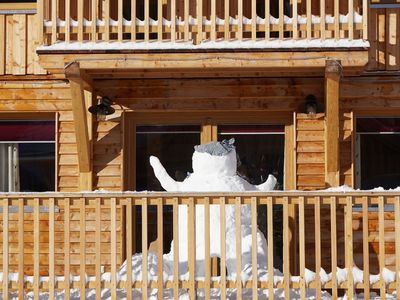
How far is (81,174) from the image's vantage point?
10.7 metres

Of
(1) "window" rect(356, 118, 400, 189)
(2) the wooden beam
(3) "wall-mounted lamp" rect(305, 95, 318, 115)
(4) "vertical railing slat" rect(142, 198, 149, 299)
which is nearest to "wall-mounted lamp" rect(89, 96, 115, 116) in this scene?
(2) the wooden beam

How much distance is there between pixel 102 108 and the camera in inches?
415

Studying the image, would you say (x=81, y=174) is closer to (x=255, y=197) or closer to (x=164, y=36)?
(x=164, y=36)

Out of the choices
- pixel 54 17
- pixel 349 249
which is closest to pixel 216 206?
pixel 349 249

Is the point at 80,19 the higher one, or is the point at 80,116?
the point at 80,19

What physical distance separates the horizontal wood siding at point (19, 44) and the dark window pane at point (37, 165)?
1.00 meters

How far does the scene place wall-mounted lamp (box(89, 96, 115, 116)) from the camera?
10.5m

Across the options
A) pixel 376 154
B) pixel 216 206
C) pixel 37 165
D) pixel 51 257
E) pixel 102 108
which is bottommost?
pixel 51 257

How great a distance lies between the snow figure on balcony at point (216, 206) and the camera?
8734mm

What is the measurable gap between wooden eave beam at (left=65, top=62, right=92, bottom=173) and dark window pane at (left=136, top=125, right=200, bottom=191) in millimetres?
739

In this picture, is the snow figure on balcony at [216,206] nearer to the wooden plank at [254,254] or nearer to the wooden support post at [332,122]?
the wooden plank at [254,254]

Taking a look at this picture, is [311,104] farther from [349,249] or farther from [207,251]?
[207,251]

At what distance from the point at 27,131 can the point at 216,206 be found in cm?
343

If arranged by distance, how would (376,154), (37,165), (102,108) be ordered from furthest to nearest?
(37,165)
(376,154)
(102,108)
